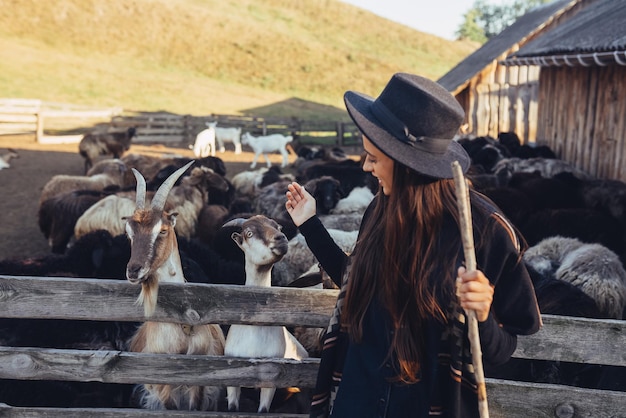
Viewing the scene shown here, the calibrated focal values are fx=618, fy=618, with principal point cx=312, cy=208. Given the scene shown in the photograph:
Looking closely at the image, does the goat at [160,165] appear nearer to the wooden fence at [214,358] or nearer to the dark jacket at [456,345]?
the wooden fence at [214,358]

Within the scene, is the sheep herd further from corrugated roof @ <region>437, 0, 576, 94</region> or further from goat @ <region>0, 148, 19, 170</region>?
corrugated roof @ <region>437, 0, 576, 94</region>

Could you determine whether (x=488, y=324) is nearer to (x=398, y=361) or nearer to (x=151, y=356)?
(x=398, y=361)

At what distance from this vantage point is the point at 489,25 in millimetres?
91500

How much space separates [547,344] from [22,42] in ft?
157

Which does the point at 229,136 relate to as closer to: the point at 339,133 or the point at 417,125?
the point at 339,133

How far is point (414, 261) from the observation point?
2.34 meters

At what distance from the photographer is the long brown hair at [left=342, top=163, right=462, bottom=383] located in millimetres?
2324

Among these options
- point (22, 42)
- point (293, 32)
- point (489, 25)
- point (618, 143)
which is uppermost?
point (489, 25)

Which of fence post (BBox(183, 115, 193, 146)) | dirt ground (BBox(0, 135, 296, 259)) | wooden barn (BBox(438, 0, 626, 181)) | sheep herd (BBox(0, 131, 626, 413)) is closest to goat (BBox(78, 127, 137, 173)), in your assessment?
dirt ground (BBox(0, 135, 296, 259))

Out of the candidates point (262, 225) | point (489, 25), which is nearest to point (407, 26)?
point (489, 25)

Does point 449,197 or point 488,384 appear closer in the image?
point 449,197

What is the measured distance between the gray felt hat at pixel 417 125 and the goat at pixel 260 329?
6.52 ft

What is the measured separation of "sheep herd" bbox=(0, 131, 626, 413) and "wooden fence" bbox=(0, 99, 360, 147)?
1382 centimetres

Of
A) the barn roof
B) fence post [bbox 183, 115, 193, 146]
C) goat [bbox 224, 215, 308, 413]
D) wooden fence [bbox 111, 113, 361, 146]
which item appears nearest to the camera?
goat [bbox 224, 215, 308, 413]
